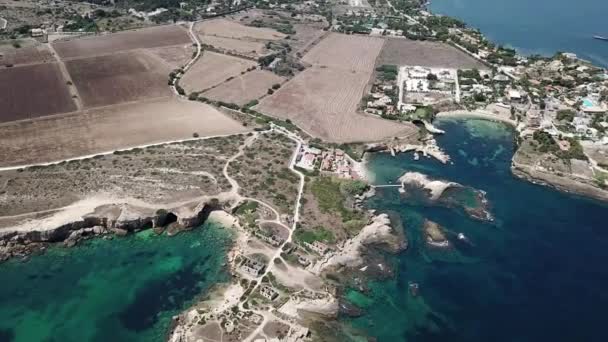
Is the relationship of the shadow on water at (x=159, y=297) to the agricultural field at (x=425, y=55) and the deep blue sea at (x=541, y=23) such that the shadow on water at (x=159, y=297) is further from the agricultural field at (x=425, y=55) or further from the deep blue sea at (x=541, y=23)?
the deep blue sea at (x=541, y=23)

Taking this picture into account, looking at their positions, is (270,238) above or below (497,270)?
below

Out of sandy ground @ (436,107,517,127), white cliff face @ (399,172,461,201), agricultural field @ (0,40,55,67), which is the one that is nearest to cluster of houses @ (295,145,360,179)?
white cliff face @ (399,172,461,201)

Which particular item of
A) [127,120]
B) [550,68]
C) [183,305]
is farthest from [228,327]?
[550,68]

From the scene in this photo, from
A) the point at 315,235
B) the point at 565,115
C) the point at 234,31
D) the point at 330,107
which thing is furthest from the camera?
the point at 234,31

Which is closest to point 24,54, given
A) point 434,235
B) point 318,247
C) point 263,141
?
point 263,141

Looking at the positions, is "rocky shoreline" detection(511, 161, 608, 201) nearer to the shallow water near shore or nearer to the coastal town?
the coastal town

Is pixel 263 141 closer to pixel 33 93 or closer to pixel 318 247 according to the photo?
pixel 318 247
